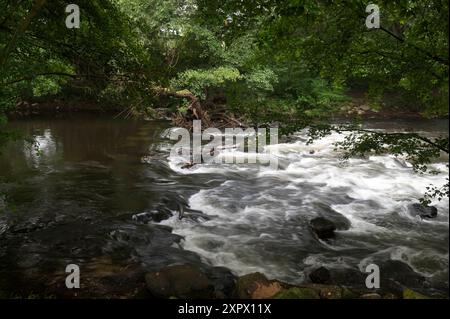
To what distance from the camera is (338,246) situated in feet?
30.3

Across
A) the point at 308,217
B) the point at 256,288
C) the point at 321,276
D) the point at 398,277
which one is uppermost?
the point at 256,288

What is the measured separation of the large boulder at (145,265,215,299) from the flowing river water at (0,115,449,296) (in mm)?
633

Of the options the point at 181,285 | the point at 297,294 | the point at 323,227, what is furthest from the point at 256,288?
the point at 323,227

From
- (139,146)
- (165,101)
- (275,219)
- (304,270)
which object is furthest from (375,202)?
(165,101)

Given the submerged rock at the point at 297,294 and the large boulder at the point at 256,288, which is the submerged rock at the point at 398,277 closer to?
the submerged rock at the point at 297,294

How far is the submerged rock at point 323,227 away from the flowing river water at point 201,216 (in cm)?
20

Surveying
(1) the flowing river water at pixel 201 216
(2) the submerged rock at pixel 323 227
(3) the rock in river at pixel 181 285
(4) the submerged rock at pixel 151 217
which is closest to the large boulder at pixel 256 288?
(3) the rock in river at pixel 181 285

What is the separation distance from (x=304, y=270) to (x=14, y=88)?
21.7ft

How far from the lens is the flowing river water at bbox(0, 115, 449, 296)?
8188 millimetres

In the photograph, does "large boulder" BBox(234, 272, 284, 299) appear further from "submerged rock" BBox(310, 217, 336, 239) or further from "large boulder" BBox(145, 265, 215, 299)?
"submerged rock" BBox(310, 217, 336, 239)

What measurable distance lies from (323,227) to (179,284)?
4700 mm

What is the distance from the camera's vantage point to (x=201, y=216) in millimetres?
10930

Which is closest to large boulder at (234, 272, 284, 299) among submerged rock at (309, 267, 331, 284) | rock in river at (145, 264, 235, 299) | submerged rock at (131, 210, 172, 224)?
rock in river at (145, 264, 235, 299)

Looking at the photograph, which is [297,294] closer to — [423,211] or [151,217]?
[151,217]
